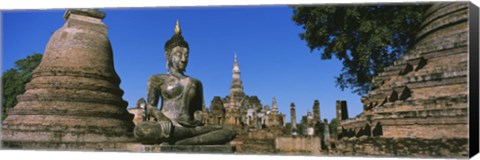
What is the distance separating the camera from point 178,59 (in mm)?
A: 8531

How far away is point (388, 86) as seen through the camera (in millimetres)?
11875

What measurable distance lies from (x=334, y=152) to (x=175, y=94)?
427 centimetres

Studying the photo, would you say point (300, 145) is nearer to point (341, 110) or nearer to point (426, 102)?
point (341, 110)

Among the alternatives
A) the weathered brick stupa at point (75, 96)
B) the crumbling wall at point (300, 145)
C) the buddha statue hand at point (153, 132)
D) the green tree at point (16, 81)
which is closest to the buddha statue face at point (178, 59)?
the buddha statue hand at point (153, 132)

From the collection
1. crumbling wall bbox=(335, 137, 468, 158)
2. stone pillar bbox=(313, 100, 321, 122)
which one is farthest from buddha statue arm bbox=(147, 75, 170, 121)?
stone pillar bbox=(313, 100, 321, 122)

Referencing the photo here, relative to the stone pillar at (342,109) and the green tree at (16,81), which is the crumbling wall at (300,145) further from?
the green tree at (16,81)

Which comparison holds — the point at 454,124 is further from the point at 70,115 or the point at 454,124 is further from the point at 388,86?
the point at 70,115

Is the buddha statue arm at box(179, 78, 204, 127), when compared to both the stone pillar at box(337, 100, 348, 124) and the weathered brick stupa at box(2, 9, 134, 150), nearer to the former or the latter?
the weathered brick stupa at box(2, 9, 134, 150)

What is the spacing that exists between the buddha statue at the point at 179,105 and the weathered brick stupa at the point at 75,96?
18.3 feet

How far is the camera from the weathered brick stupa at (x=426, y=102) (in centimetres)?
900

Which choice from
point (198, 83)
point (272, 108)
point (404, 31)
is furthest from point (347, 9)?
point (272, 108)

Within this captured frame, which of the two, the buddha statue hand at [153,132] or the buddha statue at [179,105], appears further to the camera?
the buddha statue at [179,105]

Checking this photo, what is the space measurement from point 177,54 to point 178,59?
0.28 feet

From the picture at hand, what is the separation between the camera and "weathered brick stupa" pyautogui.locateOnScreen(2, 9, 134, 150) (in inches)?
547
